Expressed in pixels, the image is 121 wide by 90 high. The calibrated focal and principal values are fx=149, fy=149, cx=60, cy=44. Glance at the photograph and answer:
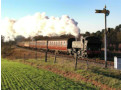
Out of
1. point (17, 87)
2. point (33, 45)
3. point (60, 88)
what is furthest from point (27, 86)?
point (33, 45)

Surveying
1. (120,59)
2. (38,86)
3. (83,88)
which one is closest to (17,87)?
(38,86)

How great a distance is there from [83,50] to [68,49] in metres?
5.21

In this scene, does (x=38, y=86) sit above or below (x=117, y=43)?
below

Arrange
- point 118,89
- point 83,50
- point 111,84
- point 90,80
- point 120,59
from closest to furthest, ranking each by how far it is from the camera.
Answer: point 118,89
point 111,84
point 90,80
point 120,59
point 83,50

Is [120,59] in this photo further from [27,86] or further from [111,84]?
[27,86]

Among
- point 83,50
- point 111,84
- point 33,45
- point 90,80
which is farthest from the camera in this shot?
point 33,45

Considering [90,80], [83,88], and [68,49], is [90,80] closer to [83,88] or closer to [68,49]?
[83,88]

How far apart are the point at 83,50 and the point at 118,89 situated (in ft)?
43.4

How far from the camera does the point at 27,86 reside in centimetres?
1039

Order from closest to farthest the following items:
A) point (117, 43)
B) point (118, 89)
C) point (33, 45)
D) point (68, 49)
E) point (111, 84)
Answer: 1. point (118, 89)
2. point (111, 84)
3. point (68, 49)
4. point (33, 45)
5. point (117, 43)

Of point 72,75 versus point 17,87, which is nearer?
point 17,87

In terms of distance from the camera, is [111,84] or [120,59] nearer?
[111,84]

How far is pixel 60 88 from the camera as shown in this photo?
1009cm

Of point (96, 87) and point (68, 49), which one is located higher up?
point (68, 49)
